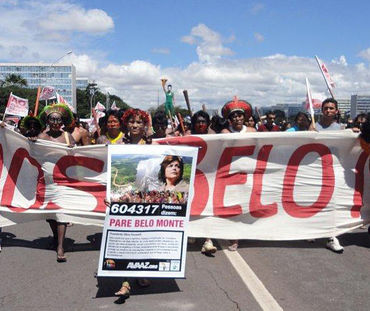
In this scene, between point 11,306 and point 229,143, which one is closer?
point 11,306

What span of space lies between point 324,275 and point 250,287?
0.88m

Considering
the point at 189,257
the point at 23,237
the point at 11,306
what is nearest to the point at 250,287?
the point at 189,257

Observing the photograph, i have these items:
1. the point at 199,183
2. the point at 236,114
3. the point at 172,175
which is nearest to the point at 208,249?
the point at 199,183

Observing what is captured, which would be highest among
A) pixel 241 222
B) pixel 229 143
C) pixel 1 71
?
pixel 1 71

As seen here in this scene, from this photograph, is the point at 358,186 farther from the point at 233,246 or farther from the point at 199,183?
the point at 199,183

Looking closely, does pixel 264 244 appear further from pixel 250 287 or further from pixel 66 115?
pixel 66 115

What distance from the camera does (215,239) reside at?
6.26 meters

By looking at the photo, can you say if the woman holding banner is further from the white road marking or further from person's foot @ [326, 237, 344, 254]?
person's foot @ [326, 237, 344, 254]

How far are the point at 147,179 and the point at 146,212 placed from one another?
304 mm

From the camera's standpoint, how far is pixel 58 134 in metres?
6.23

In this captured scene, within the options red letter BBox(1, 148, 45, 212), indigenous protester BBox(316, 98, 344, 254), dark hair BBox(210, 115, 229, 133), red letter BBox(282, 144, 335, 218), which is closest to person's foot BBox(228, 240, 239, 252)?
red letter BBox(282, 144, 335, 218)

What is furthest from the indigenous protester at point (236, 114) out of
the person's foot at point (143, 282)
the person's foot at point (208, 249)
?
the person's foot at point (143, 282)

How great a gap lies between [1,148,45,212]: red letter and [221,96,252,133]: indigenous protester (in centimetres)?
248

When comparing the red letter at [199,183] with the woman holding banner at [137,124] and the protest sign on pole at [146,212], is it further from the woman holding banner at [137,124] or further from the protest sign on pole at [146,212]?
the protest sign on pole at [146,212]
